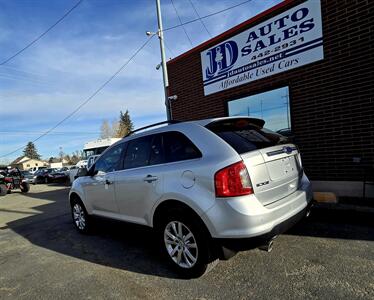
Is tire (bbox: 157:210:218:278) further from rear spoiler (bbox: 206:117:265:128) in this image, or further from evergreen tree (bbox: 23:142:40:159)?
evergreen tree (bbox: 23:142:40:159)

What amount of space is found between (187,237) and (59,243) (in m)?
3.20

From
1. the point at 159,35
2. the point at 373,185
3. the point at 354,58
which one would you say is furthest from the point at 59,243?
the point at 159,35

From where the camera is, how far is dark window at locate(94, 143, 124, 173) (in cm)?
518

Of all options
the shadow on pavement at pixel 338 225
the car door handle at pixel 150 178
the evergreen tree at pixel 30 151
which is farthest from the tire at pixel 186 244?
the evergreen tree at pixel 30 151

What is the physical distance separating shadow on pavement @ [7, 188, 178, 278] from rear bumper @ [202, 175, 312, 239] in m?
1.01

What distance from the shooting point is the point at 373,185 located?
6.29m

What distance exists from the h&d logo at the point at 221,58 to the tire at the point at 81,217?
522 centimetres

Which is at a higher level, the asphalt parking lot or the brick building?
the brick building

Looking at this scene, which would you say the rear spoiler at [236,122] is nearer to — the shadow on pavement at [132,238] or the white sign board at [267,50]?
the shadow on pavement at [132,238]

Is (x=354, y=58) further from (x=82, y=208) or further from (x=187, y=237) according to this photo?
(x=82, y=208)

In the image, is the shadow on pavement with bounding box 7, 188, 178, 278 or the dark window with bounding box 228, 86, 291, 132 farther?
the dark window with bounding box 228, 86, 291, 132

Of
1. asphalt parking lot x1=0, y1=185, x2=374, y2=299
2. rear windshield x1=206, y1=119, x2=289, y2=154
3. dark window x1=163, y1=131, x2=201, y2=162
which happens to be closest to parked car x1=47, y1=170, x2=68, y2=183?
asphalt parking lot x1=0, y1=185, x2=374, y2=299

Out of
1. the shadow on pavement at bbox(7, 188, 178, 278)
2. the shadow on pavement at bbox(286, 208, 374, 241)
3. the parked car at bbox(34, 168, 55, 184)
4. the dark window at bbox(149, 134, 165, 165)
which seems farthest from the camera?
the parked car at bbox(34, 168, 55, 184)

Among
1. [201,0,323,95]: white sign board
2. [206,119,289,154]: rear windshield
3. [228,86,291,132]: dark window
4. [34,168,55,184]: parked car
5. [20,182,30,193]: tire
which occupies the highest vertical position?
[201,0,323,95]: white sign board
